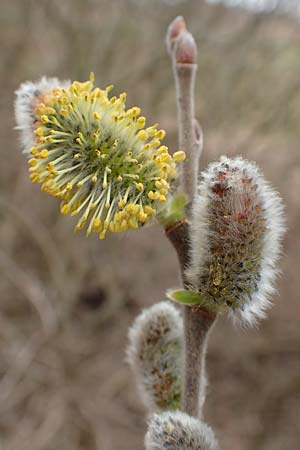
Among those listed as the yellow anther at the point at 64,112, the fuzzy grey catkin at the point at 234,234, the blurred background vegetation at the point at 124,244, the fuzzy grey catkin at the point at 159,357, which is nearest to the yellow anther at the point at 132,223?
the fuzzy grey catkin at the point at 234,234

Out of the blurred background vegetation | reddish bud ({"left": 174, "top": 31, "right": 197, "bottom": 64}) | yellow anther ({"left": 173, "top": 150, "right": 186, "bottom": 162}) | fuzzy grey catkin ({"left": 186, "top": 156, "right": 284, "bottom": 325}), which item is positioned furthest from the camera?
the blurred background vegetation

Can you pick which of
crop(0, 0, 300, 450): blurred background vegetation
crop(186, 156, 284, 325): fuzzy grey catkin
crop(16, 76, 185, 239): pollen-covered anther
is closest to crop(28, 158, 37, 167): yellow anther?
crop(16, 76, 185, 239): pollen-covered anther

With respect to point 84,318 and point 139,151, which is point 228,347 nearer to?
point 84,318

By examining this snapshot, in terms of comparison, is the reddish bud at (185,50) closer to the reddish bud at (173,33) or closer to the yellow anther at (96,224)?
the reddish bud at (173,33)

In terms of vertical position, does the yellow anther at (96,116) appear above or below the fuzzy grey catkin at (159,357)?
above

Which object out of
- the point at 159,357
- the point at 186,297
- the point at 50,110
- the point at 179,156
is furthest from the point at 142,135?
the point at 159,357

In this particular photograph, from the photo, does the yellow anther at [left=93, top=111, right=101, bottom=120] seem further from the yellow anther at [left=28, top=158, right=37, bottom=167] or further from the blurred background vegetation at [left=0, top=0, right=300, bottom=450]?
the blurred background vegetation at [left=0, top=0, right=300, bottom=450]

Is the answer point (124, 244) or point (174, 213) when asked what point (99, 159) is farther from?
point (124, 244)
